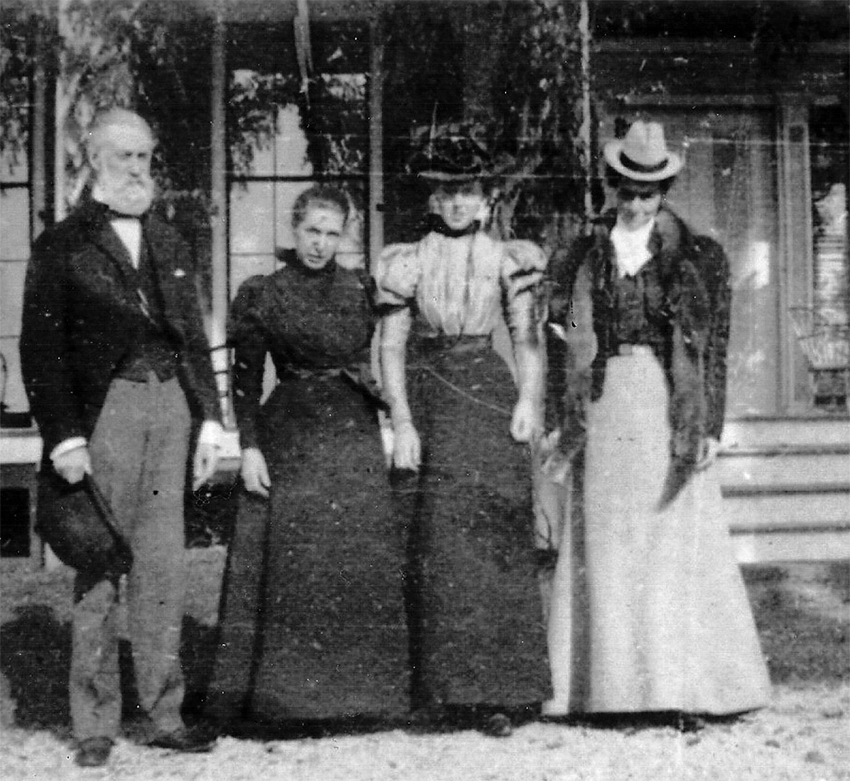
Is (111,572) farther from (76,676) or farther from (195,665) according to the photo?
(195,665)

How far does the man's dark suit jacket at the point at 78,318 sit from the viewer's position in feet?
10.4

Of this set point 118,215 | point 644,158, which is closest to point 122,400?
point 118,215

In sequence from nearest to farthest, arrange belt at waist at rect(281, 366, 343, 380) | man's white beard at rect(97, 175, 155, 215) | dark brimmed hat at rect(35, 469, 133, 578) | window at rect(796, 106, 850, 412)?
1. dark brimmed hat at rect(35, 469, 133, 578)
2. man's white beard at rect(97, 175, 155, 215)
3. belt at waist at rect(281, 366, 343, 380)
4. window at rect(796, 106, 850, 412)

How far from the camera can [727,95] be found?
564cm

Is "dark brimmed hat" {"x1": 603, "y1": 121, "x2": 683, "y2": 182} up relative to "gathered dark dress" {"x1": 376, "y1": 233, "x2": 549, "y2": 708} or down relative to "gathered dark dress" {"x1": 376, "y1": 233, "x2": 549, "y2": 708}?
up

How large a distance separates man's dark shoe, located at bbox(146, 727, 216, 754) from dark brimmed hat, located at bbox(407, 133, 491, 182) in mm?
1982

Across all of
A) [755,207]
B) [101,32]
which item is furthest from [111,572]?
[755,207]

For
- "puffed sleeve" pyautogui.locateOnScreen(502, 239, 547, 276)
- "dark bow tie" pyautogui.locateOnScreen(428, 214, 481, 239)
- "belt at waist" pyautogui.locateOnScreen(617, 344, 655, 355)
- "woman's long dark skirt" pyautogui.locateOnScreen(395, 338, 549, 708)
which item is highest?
"dark bow tie" pyautogui.locateOnScreen(428, 214, 481, 239)

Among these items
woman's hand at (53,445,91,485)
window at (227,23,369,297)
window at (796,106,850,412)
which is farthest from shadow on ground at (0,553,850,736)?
window at (227,23,369,297)

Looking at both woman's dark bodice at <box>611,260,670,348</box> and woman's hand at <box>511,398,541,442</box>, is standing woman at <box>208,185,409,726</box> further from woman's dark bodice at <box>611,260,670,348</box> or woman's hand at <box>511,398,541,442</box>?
woman's dark bodice at <box>611,260,670,348</box>

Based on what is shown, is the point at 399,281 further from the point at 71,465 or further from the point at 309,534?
the point at 71,465

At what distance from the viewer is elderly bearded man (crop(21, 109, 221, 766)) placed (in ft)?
10.5

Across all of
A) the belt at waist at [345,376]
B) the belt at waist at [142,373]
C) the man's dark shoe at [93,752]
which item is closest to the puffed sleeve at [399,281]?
the belt at waist at [345,376]

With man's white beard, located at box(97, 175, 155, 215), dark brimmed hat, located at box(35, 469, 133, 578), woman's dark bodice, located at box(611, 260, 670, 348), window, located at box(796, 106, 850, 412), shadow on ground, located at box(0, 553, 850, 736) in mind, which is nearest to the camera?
dark brimmed hat, located at box(35, 469, 133, 578)
